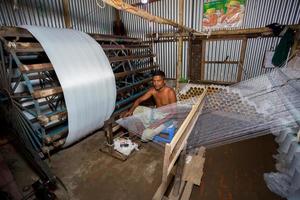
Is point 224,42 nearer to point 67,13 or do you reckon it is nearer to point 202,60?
point 202,60

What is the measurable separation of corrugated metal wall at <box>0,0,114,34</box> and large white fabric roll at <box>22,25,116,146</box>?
1.36 m

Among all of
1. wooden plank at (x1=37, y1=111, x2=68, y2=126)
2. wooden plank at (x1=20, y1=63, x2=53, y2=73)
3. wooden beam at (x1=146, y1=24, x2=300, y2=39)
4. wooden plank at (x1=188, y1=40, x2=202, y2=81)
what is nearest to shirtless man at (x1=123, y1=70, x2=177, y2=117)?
wooden plank at (x1=37, y1=111, x2=68, y2=126)

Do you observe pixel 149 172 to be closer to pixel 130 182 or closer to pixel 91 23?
pixel 130 182

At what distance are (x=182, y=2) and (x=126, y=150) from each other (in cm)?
440

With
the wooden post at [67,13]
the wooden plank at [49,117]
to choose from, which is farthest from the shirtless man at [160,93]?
the wooden post at [67,13]

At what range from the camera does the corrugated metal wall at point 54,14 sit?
3.12m

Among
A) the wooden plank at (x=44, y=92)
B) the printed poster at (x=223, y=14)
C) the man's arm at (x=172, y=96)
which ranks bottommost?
the man's arm at (x=172, y=96)

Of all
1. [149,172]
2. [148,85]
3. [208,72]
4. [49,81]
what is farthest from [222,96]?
[49,81]

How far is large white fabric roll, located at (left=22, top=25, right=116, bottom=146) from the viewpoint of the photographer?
2.29 m

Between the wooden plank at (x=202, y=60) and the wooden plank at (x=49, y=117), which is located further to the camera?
the wooden plank at (x=202, y=60)

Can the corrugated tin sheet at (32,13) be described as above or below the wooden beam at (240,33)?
above

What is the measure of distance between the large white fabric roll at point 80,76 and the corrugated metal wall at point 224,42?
10.3ft

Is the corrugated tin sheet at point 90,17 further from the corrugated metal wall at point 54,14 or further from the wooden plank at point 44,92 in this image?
the wooden plank at point 44,92

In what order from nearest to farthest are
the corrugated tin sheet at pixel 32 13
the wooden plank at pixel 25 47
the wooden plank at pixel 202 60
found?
1. the wooden plank at pixel 25 47
2. the corrugated tin sheet at pixel 32 13
3. the wooden plank at pixel 202 60
